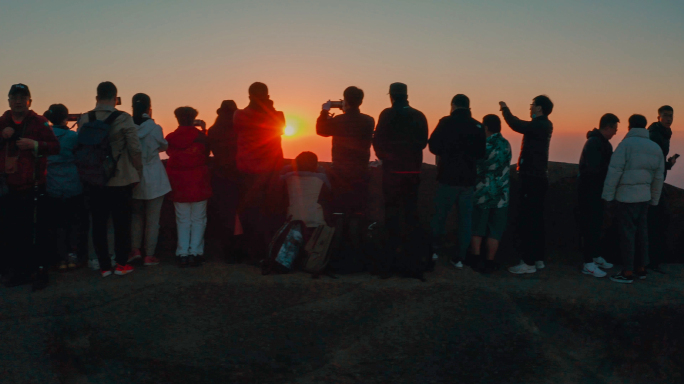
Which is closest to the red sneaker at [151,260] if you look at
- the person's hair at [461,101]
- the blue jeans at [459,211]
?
the blue jeans at [459,211]

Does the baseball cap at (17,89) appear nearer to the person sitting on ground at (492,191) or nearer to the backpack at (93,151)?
the backpack at (93,151)

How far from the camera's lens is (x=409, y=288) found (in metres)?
5.46

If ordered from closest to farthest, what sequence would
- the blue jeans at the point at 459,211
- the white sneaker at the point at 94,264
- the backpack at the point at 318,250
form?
the backpack at the point at 318,250, the white sneaker at the point at 94,264, the blue jeans at the point at 459,211

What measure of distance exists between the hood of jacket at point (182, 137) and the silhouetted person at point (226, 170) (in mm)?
213

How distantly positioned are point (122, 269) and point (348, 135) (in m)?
2.88

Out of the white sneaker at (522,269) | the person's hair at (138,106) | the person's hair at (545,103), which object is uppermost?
the person's hair at (545,103)

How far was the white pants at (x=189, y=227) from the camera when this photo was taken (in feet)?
20.5

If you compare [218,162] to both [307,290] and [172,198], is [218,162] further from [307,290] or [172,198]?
[307,290]

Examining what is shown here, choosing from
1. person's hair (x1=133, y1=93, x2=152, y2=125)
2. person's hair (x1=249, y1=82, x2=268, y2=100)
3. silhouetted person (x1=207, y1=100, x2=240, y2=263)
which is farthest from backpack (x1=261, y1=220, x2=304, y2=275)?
person's hair (x1=133, y1=93, x2=152, y2=125)

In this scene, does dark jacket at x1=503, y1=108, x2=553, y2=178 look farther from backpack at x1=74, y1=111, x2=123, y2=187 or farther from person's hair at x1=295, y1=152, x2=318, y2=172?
backpack at x1=74, y1=111, x2=123, y2=187

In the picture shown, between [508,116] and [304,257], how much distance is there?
286cm

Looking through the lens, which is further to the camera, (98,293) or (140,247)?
(140,247)

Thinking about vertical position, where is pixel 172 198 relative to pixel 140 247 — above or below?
above

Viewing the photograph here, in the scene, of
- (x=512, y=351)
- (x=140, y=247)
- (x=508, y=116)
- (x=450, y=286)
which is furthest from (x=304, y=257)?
(x=508, y=116)
